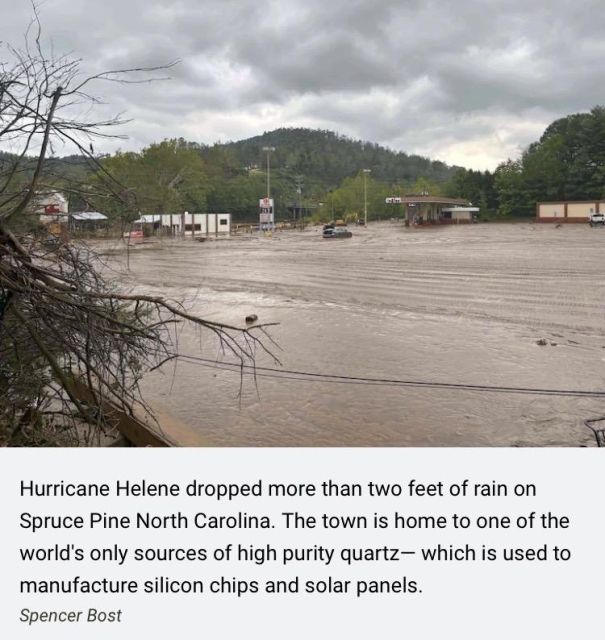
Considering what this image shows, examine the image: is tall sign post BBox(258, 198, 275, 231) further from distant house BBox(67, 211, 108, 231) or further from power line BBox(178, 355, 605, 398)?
distant house BBox(67, 211, 108, 231)

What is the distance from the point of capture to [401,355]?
11.2 metres

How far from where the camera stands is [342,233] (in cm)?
5588

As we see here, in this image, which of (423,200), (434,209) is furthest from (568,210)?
(423,200)

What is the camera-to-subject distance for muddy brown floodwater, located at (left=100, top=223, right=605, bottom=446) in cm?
772

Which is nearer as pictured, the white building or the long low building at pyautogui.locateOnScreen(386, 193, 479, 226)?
the white building

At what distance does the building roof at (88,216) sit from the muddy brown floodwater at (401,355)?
3.39ft

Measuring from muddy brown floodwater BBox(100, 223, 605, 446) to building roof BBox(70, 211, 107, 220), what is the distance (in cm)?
103

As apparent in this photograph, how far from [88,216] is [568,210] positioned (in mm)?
78486

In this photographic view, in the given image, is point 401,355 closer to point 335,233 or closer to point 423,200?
point 335,233

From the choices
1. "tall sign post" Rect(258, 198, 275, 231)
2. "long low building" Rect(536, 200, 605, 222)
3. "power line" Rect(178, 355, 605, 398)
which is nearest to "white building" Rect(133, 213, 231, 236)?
"tall sign post" Rect(258, 198, 275, 231)

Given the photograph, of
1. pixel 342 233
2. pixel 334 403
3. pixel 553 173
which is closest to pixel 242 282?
pixel 334 403

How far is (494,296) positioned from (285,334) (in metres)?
7.09

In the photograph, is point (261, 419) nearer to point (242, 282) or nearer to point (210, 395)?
point (210, 395)

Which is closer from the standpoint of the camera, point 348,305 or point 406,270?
point 348,305
